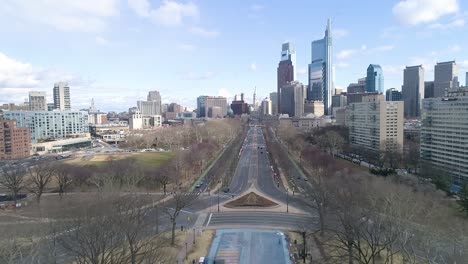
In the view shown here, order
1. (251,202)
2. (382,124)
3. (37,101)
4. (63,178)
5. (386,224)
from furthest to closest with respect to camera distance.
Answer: (37,101), (382,124), (63,178), (251,202), (386,224)

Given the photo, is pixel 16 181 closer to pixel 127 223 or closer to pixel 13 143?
pixel 127 223

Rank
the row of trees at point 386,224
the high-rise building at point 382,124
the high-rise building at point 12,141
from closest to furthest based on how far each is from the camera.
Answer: the row of trees at point 386,224
the high-rise building at point 382,124
the high-rise building at point 12,141

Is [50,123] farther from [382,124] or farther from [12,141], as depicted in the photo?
[382,124]

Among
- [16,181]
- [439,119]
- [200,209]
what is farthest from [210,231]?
[439,119]

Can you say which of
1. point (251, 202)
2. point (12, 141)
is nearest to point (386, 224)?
point (251, 202)

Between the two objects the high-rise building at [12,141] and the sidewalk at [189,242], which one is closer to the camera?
the sidewalk at [189,242]

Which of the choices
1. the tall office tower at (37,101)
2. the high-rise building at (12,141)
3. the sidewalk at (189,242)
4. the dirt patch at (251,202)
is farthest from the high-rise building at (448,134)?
the tall office tower at (37,101)

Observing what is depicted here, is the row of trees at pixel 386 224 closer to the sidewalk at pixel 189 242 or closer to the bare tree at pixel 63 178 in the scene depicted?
the sidewalk at pixel 189 242

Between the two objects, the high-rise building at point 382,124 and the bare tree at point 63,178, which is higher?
the high-rise building at point 382,124
